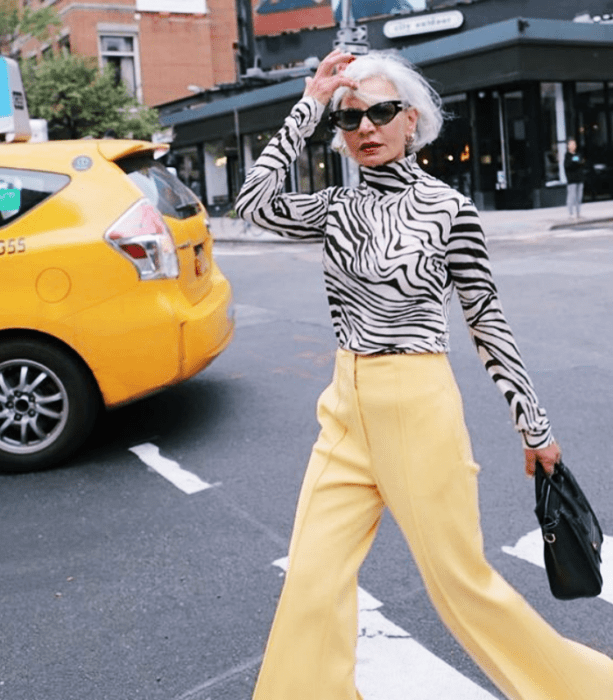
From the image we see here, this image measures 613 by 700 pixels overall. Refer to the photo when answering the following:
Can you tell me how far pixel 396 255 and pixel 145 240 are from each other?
10.9 ft

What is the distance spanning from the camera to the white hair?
2555 millimetres

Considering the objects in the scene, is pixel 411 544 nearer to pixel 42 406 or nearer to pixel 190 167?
pixel 42 406

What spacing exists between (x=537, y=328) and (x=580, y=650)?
6662 millimetres

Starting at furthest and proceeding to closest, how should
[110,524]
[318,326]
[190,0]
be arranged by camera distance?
[190,0], [318,326], [110,524]

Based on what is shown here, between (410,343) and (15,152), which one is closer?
(410,343)

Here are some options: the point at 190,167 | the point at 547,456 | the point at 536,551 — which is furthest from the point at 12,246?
the point at 190,167

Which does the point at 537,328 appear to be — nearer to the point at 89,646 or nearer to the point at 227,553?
the point at 227,553

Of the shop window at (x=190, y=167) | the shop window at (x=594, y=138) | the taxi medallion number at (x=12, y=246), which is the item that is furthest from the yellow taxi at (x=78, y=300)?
the shop window at (x=190, y=167)

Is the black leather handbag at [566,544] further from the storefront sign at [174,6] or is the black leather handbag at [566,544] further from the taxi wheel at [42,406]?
the storefront sign at [174,6]

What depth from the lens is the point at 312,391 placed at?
7.20 meters

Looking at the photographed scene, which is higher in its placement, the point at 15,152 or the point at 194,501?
the point at 15,152

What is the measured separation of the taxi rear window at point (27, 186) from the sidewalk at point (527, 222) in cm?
1361

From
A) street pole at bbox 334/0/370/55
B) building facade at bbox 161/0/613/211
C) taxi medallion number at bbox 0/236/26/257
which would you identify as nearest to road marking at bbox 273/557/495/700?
taxi medallion number at bbox 0/236/26/257

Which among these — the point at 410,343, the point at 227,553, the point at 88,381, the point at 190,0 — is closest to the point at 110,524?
the point at 227,553
